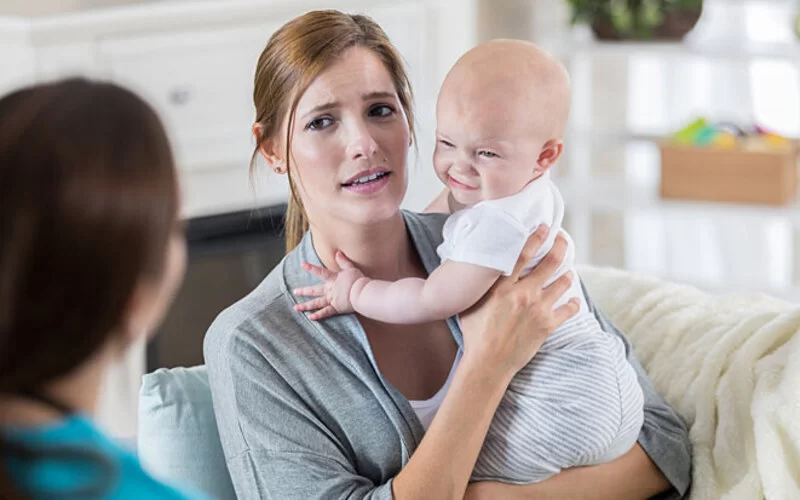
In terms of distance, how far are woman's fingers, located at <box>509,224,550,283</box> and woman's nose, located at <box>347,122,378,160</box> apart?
23cm

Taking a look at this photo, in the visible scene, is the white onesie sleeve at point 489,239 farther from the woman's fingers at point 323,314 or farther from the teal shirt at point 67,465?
the teal shirt at point 67,465

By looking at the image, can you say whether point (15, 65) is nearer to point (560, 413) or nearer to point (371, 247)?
point (371, 247)

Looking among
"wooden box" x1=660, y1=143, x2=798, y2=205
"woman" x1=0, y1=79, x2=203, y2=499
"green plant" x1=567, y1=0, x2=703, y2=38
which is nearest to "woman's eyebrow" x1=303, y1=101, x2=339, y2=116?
"woman" x1=0, y1=79, x2=203, y2=499

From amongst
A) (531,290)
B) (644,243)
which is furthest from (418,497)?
(644,243)

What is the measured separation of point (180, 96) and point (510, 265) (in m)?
1.79

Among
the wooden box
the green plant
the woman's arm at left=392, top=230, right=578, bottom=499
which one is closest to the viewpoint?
the woman's arm at left=392, top=230, right=578, bottom=499

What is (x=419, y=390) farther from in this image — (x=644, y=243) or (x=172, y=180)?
(x=644, y=243)

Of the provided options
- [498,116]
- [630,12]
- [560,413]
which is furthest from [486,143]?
[630,12]

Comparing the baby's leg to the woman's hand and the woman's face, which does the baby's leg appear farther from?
the woman's face

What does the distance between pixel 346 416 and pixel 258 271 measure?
1.93 m

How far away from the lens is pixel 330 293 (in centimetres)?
148

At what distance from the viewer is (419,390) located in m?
1.54

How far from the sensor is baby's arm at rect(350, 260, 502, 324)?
4.68 feet

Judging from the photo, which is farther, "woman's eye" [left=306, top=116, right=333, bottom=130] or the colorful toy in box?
the colorful toy in box
